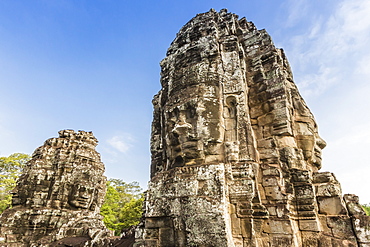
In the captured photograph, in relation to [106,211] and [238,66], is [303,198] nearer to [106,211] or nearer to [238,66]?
[238,66]

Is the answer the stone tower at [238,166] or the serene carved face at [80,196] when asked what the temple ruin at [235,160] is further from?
the serene carved face at [80,196]

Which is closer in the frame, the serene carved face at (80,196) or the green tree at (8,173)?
the serene carved face at (80,196)

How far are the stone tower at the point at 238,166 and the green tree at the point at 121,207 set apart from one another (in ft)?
46.5

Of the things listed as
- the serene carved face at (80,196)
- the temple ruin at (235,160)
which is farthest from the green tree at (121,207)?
the temple ruin at (235,160)

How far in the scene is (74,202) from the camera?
11.2 m

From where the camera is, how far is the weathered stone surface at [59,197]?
1008 cm

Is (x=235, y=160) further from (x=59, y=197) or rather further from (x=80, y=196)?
(x=59, y=197)

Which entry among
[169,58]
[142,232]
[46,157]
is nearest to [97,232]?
[142,232]

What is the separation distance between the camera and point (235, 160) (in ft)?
16.8

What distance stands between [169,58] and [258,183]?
471 centimetres

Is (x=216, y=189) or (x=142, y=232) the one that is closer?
(x=216, y=189)

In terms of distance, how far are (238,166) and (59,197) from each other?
977 centimetres

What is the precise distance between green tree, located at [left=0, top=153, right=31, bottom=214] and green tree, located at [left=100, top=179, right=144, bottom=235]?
27.2 feet

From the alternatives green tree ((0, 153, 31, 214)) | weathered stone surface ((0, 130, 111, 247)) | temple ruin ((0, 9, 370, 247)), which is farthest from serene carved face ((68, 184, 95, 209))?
green tree ((0, 153, 31, 214))
